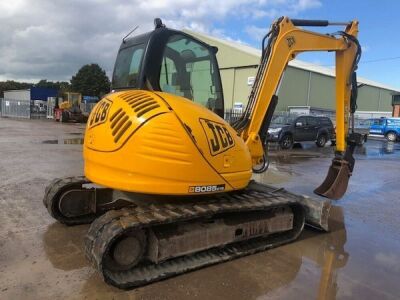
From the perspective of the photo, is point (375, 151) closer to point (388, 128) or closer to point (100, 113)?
point (388, 128)

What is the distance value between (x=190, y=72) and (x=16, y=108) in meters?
39.2

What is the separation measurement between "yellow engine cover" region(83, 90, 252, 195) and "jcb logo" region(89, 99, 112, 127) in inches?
0.6

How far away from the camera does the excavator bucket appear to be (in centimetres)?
689

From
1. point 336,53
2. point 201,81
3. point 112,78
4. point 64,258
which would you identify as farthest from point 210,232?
point 336,53

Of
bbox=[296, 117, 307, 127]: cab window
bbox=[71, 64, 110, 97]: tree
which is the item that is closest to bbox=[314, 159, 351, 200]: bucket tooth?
bbox=[296, 117, 307, 127]: cab window

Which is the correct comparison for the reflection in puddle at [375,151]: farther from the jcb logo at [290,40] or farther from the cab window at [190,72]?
the cab window at [190,72]

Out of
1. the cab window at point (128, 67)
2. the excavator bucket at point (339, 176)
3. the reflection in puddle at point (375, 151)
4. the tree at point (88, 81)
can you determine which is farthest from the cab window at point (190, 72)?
the tree at point (88, 81)

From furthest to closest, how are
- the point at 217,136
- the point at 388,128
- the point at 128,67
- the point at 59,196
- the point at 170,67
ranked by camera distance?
the point at 388,128
the point at 59,196
the point at 128,67
the point at 170,67
the point at 217,136

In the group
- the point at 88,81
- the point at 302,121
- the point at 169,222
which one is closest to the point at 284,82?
the point at 302,121

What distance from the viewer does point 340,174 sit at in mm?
6898

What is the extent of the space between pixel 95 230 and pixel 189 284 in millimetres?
1099

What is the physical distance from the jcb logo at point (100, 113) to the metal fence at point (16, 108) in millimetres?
37668

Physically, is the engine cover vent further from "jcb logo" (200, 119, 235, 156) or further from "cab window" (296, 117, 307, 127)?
"cab window" (296, 117, 307, 127)

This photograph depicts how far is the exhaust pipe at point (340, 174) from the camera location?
6.89 meters
